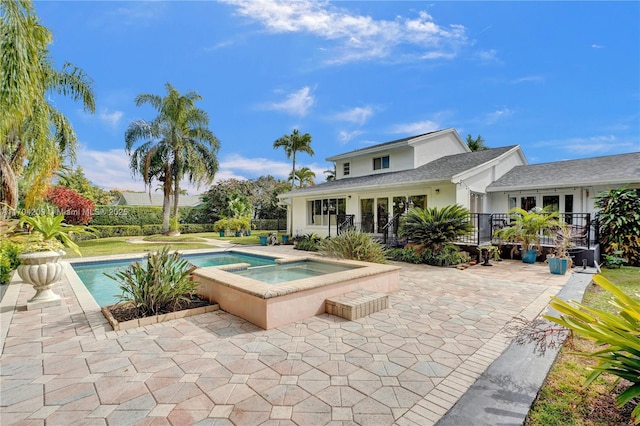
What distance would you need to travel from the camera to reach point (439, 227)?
404 inches

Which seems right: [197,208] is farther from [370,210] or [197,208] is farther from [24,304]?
[24,304]

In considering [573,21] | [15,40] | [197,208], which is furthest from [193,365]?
[197,208]

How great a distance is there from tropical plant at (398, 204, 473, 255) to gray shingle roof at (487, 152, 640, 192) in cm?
527

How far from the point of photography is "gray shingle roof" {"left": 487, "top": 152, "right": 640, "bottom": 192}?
Answer: 38.8ft

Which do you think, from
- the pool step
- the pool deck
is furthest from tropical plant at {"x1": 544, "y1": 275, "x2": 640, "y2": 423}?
the pool step

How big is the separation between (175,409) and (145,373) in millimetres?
842

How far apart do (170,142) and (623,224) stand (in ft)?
77.0

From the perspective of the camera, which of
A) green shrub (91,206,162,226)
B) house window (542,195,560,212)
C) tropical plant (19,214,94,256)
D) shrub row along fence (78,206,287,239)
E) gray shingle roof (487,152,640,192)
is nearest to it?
tropical plant (19,214,94,256)

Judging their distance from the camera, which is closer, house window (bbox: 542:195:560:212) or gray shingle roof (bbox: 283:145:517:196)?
house window (bbox: 542:195:560:212)

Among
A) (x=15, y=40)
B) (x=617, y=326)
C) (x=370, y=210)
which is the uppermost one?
(x=15, y=40)

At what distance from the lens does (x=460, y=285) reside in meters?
7.15

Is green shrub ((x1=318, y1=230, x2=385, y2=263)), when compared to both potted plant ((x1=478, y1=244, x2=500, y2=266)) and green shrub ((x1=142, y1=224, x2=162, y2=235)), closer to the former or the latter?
potted plant ((x1=478, y1=244, x2=500, y2=266))

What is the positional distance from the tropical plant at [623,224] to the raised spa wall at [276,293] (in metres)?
9.43

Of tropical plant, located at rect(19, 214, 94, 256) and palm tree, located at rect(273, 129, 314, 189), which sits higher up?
palm tree, located at rect(273, 129, 314, 189)
